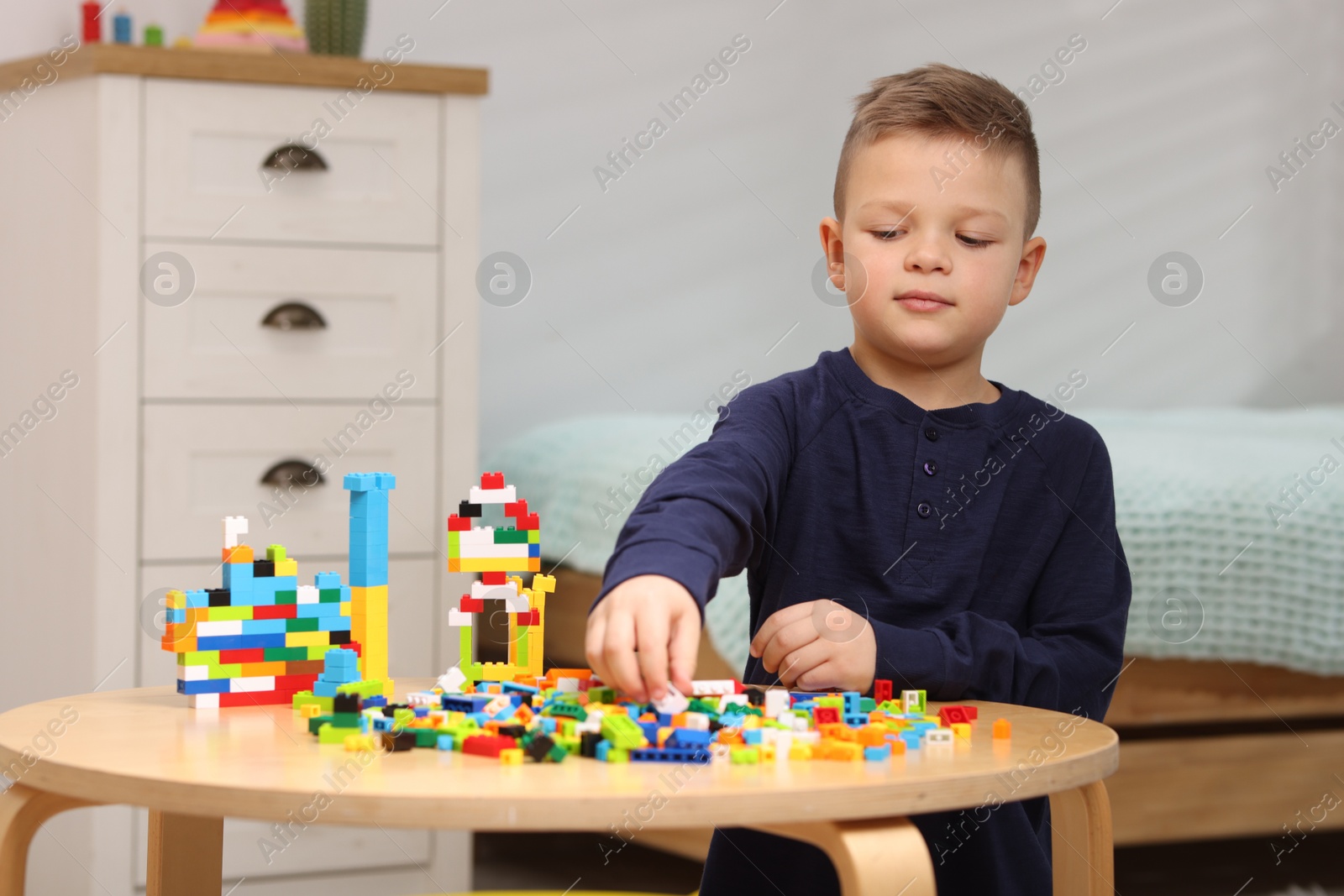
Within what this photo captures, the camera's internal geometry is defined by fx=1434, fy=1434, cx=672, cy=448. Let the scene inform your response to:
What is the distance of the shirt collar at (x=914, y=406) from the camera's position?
104 cm

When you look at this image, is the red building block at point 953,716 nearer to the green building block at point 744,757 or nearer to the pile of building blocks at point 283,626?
the green building block at point 744,757

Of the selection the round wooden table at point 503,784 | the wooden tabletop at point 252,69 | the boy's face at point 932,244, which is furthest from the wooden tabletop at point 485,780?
the wooden tabletop at point 252,69

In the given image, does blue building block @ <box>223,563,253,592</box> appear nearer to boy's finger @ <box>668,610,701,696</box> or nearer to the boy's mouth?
boy's finger @ <box>668,610,701,696</box>

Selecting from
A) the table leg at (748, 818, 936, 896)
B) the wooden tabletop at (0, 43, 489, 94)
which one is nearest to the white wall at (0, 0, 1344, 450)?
the wooden tabletop at (0, 43, 489, 94)

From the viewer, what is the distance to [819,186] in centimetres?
314

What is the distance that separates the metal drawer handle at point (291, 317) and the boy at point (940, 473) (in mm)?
987

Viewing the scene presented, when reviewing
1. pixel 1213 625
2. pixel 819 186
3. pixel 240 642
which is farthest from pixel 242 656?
pixel 819 186

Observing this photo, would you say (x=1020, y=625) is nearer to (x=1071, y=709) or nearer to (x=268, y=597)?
(x=1071, y=709)

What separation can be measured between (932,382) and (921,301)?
8cm

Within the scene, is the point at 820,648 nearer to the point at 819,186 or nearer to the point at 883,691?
the point at 883,691

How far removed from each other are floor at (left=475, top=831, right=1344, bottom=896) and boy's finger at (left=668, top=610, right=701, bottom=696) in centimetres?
145

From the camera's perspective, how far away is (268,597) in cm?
89

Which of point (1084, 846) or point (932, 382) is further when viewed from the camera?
point (932, 382)

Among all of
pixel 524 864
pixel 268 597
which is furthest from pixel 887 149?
pixel 524 864
